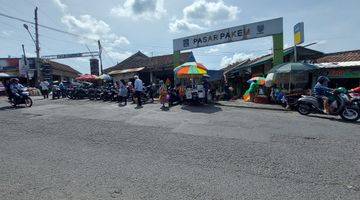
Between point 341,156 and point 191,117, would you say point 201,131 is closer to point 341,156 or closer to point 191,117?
point 191,117

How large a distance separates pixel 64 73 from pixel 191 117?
4580cm

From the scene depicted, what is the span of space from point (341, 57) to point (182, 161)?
19268 millimetres

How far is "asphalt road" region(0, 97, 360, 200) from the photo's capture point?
4719 millimetres

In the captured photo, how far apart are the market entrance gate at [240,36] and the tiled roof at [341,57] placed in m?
6.16

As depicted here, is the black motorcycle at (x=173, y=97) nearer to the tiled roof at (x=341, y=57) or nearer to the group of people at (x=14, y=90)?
the group of people at (x=14, y=90)

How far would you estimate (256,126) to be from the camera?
32.4 ft

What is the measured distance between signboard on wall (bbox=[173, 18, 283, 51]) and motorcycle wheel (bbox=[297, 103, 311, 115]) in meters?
5.91

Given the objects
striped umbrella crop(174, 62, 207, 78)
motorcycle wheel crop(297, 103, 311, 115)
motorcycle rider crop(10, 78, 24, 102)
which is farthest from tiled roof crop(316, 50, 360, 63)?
motorcycle rider crop(10, 78, 24, 102)

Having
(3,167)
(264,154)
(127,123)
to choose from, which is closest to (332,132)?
(264,154)

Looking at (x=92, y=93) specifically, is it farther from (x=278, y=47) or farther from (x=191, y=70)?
(x=278, y=47)

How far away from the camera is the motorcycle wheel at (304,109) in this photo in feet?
41.9

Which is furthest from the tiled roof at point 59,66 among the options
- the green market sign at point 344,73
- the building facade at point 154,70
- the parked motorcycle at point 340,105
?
the parked motorcycle at point 340,105

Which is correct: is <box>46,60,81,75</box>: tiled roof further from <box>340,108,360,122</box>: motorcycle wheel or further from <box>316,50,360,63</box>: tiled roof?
<box>340,108,360,122</box>: motorcycle wheel

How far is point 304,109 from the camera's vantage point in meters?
12.9
